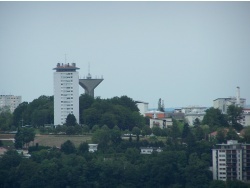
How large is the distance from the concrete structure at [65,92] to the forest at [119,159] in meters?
2.36

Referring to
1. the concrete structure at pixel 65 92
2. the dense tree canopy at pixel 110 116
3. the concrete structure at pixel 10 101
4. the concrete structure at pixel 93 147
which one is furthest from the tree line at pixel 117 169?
the concrete structure at pixel 10 101

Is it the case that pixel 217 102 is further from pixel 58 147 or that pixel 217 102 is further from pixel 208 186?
pixel 208 186

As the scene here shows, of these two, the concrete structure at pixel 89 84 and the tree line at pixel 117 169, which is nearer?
the tree line at pixel 117 169

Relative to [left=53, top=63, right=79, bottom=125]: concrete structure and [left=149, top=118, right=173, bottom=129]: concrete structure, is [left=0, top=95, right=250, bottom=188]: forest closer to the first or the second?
[left=53, top=63, right=79, bottom=125]: concrete structure

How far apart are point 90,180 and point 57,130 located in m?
7.66

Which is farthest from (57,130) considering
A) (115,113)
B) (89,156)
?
(89,156)

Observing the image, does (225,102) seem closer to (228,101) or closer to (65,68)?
(228,101)

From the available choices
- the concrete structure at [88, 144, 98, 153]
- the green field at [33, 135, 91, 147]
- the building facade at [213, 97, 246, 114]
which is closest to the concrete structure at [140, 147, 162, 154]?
the concrete structure at [88, 144, 98, 153]

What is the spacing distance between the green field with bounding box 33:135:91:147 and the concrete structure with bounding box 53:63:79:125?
449 cm

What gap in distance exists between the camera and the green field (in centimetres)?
3806

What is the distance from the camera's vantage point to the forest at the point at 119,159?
107ft

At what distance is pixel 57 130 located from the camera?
40.4 metres

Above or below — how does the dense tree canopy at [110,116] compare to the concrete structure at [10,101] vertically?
below

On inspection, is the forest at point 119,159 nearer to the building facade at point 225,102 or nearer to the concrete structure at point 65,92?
the concrete structure at point 65,92
